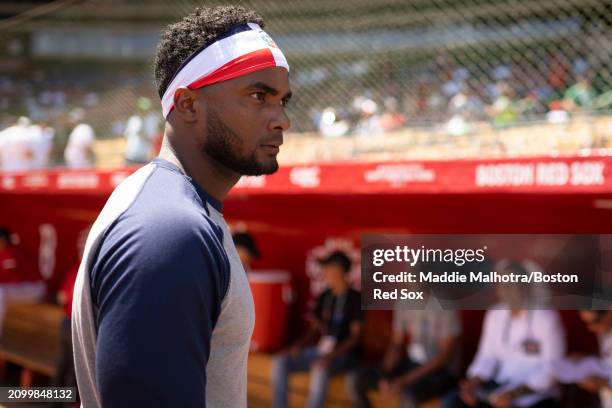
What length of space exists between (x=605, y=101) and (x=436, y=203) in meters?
1.36

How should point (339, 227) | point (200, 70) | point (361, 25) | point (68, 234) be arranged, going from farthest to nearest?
point (68, 234)
point (339, 227)
point (361, 25)
point (200, 70)

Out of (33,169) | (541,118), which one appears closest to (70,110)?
(33,169)

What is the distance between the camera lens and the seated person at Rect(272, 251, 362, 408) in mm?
5355

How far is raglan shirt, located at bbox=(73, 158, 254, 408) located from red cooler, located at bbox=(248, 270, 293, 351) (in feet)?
17.0

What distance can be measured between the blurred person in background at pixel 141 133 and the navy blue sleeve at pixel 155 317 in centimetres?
567

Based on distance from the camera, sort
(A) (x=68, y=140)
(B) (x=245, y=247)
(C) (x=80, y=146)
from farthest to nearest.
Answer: (A) (x=68, y=140)
(C) (x=80, y=146)
(B) (x=245, y=247)

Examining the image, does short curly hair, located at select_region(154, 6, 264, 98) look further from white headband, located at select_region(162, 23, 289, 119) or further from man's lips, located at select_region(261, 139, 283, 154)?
man's lips, located at select_region(261, 139, 283, 154)

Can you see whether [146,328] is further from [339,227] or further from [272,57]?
[339,227]

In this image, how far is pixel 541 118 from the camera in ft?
15.9

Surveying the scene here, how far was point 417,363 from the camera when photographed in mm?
5016

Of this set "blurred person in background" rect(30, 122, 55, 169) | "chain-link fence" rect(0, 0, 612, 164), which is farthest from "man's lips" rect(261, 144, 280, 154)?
"blurred person in background" rect(30, 122, 55, 169)

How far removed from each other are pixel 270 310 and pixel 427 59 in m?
2.33

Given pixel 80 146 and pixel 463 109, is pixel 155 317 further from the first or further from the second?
pixel 80 146

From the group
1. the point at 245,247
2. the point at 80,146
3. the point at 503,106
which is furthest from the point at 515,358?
the point at 80,146
